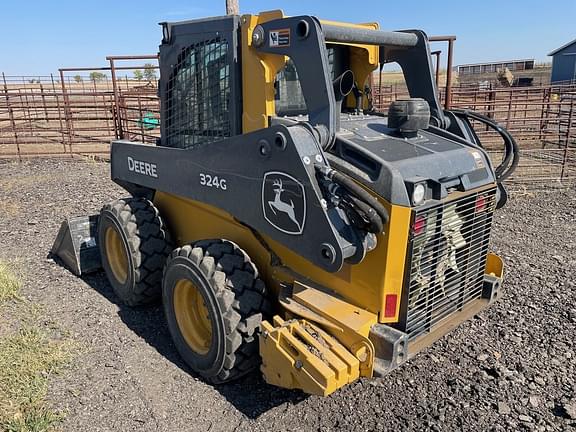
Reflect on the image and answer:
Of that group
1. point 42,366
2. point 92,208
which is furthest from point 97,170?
point 42,366

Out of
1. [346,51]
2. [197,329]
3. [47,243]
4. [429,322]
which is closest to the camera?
[429,322]

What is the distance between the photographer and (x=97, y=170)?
10.3 metres

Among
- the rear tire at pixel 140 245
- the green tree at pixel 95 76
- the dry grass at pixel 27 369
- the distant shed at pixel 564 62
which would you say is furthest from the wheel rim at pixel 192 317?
the distant shed at pixel 564 62

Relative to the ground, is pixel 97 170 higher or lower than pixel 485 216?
lower

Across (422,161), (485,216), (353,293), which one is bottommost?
(353,293)

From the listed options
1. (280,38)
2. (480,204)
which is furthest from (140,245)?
(480,204)

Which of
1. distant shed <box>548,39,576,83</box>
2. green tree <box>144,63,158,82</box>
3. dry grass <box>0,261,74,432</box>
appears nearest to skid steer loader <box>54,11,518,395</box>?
dry grass <box>0,261,74,432</box>

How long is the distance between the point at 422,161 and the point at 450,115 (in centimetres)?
103

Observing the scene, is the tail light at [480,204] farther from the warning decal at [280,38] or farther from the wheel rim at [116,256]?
the wheel rim at [116,256]

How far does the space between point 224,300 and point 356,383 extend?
1119 mm

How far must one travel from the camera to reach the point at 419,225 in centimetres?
273

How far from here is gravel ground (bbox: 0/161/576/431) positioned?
3053 millimetres

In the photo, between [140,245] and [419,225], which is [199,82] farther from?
[419,225]

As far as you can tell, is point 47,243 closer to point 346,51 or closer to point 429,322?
point 346,51
